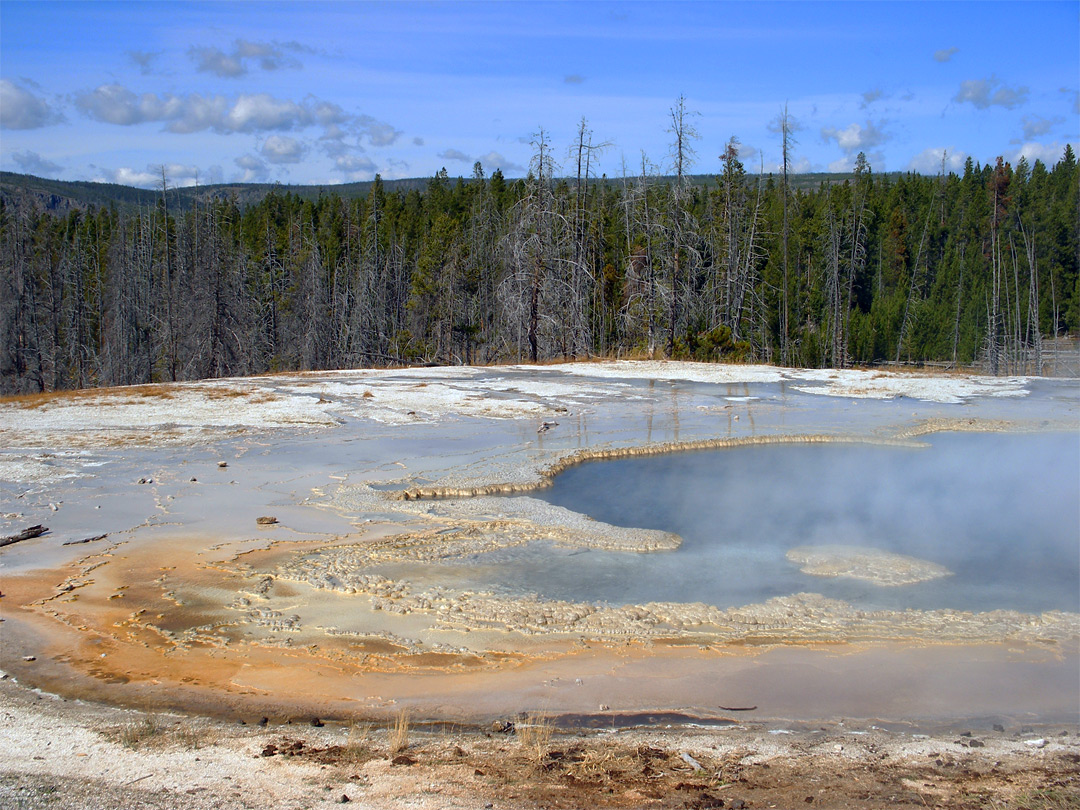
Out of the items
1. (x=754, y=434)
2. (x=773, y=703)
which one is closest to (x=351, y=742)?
(x=773, y=703)

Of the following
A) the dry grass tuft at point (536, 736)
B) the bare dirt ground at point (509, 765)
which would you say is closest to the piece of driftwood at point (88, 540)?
the bare dirt ground at point (509, 765)

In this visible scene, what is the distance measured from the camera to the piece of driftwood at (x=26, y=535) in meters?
7.54

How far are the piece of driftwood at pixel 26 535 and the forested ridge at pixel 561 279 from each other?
18.1 m

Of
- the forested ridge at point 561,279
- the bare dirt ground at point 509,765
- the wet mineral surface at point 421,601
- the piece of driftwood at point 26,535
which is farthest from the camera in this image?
the forested ridge at point 561,279

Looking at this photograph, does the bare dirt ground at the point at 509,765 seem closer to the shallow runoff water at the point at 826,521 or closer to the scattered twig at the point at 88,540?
the shallow runoff water at the point at 826,521

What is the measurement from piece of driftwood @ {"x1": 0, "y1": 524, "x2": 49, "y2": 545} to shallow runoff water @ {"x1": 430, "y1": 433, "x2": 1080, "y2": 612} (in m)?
3.99

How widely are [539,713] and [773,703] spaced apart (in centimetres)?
136

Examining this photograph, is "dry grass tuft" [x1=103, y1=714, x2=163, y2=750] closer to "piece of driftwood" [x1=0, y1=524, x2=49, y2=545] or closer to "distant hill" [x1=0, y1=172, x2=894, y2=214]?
"piece of driftwood" [x1=0, y1=524, x2=49, y2=545]

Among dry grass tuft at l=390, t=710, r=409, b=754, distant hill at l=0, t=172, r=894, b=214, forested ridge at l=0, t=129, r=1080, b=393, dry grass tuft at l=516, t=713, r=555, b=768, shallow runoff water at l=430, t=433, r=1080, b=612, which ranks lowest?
dry grass tuft at l=516, t=713, r=555, b=768

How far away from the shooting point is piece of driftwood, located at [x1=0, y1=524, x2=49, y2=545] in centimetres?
754

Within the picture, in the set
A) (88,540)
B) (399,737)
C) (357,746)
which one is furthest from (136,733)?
(88,540)

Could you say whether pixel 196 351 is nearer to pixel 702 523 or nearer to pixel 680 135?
pixel 680 135

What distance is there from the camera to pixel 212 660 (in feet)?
17.3

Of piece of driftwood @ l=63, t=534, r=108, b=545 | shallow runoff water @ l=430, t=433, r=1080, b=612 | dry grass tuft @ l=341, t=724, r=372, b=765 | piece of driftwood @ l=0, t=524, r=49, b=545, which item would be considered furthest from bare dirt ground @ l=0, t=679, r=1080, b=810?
piece of driftwood @ l=0, t=524, r=49, b=545
